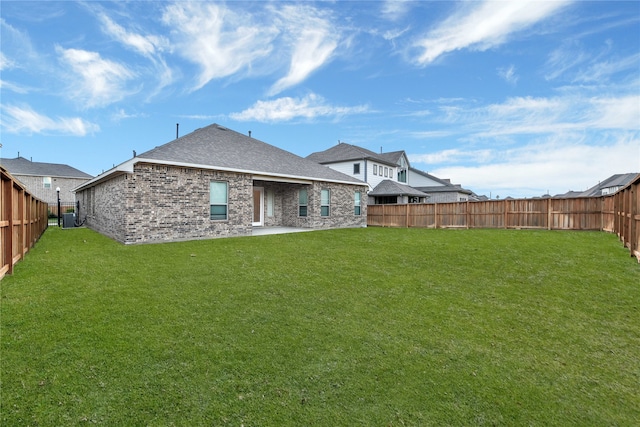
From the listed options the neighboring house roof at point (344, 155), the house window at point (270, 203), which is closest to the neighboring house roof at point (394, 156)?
the neighboring house roof at point (344, 155)

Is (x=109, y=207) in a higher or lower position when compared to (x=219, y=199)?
lower

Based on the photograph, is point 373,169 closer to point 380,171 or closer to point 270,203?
point 380,171

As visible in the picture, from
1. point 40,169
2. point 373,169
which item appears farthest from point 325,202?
point 40,169

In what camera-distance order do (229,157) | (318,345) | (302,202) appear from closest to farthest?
(318,345)
(229,157)
(302,202)

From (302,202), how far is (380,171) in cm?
1367

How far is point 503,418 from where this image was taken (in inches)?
103

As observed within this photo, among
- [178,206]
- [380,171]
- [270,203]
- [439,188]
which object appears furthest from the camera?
[439,188]

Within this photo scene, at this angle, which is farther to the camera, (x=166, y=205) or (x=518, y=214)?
(x=518, y=214)

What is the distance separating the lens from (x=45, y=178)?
3162 cm

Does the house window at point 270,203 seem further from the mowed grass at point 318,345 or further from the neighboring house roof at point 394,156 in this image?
the neighboring house roof at point 394,156

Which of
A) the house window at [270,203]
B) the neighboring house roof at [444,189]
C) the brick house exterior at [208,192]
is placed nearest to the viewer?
the brick house exterior at [208,192]

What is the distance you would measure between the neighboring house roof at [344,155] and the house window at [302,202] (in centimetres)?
1114

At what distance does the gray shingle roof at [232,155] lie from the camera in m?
11.8

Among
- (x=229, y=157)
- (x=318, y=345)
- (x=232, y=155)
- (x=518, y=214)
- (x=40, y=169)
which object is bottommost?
(x=318, y=345)
